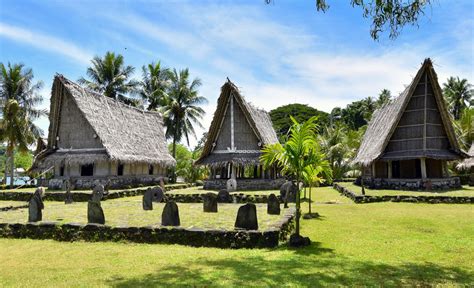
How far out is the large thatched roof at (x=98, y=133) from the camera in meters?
25.0

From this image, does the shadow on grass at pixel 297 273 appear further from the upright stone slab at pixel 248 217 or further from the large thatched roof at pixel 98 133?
the large thatched roof at pixel 98 133

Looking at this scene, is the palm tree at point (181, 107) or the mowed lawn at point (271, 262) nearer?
the mowed lawn at point (271, 262)

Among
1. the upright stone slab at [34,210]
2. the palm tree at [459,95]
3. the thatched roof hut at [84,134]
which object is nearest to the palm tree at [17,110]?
the thatched roof hut at [84,134]

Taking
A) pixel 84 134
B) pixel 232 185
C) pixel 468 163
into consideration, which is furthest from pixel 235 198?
pixel 468 163

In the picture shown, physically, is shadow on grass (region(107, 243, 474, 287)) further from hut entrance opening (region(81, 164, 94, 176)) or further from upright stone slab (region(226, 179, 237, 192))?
hut entrance opening (region(81, 164, 94, 176))

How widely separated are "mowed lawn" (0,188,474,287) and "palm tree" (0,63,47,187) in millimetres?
23211

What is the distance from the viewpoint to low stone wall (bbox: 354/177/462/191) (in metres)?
21.7

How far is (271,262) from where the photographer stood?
6.62 meters

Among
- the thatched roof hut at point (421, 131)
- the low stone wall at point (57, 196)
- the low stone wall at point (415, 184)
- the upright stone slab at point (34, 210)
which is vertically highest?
the thatched roof hut at point (421, 131)

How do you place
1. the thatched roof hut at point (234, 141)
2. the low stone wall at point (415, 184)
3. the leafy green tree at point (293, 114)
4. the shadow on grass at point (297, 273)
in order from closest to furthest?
1. the shadow on grass at point (297, 273)
2. the low stone wall at point (415, 184)
3. the thatched roof hut at point (234, 141)
4. the leafy green tree at point (293, 114)

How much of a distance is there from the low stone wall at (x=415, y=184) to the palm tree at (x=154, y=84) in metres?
24.7

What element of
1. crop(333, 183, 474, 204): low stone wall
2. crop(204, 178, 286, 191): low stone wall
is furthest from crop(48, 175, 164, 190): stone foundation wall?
crop(333, 183, 474, 204): low stone wall

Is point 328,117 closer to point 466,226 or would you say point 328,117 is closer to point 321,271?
point 466,226

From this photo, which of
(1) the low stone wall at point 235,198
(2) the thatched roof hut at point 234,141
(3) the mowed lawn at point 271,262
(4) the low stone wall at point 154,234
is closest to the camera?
(3) the mowed lawn at point 271,262
